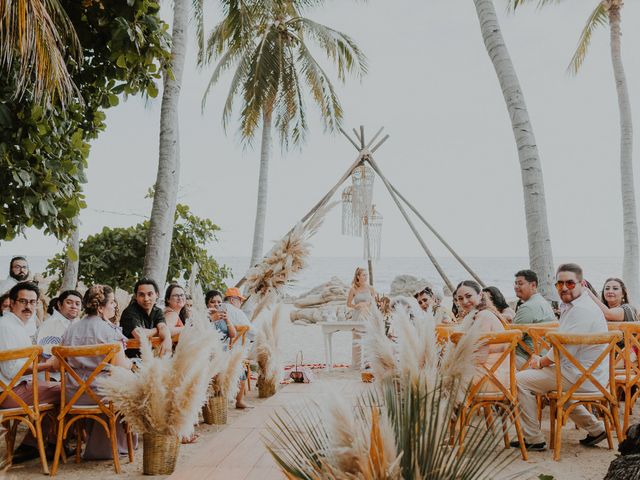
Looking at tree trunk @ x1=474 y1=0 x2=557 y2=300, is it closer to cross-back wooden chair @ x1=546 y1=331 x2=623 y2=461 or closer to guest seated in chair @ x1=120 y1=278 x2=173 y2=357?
cross-back wooden chair @ x1=546 y1=331 x2=623 y2=461

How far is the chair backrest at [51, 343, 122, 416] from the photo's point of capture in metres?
3.84

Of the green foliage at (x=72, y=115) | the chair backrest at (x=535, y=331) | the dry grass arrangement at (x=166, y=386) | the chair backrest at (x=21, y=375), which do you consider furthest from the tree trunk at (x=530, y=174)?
the chair backrest at (x=21, y=375)

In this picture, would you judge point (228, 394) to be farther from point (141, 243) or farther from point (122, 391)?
point (141, 243)

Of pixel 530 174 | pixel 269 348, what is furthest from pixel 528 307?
pixel 269 348

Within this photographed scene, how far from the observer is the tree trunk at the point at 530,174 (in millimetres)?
6852

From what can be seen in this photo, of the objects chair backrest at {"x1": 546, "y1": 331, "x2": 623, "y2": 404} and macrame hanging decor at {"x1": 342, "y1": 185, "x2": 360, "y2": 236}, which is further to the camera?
macrame hanging decor at {"x1": 342, "y1": 185, "x2": 360, "y2": 236}

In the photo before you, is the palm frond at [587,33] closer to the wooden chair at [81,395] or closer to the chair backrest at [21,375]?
the wooden chair at [81,395]

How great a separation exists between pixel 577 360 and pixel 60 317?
166 inches

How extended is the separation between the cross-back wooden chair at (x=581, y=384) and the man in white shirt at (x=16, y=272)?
520 cm

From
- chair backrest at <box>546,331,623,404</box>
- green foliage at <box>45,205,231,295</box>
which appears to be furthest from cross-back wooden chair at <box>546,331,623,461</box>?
green foliage at <box>45,205,231,295</box>

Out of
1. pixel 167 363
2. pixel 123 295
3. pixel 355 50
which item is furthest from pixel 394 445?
pixel 355 50

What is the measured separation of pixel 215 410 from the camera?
5.49 metres

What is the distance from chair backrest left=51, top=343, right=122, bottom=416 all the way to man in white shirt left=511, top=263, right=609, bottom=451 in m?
2.97

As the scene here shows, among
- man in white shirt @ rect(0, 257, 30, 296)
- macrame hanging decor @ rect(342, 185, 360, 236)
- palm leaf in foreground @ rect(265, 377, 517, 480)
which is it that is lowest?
palm leaf in foreground @ rect(265, 377, 517, 480)
